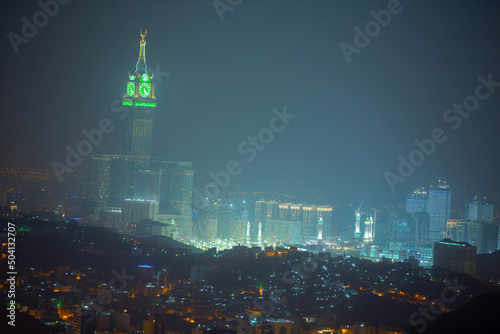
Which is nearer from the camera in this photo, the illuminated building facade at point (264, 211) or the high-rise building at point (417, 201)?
the illuminated building facade at point (264, 211)

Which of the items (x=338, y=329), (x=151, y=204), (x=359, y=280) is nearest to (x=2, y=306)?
(x=338, y=329)

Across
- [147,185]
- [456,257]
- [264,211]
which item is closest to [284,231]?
[264,211]

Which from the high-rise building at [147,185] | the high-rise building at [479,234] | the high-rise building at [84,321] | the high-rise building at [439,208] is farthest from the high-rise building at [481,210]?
the high-rise building at [84,321]

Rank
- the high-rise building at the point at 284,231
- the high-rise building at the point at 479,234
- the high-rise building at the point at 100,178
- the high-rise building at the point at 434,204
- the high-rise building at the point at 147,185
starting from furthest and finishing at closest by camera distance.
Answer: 1. the high-rise building at the point at 434,204
2. the high-rise building at the point at 284,231
3. the high-rise building at the point at 100,178
4. the high-rise building at the point at 479,234
5. the high-rise building at the point at 147,185

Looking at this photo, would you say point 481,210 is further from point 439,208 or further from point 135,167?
point 135,167

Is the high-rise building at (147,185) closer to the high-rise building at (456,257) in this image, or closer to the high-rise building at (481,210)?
the high-rise building at (456,257)

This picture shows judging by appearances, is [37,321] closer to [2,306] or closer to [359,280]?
[2,306]

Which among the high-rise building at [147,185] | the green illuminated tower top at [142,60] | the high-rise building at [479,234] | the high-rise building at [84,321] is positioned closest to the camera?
the high-rise building at [84,321]
